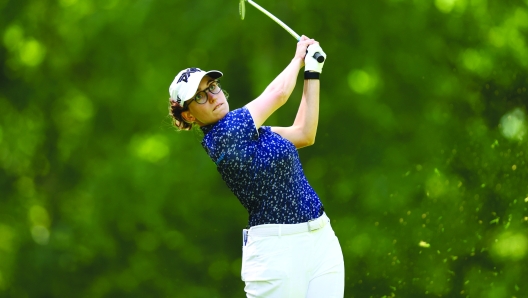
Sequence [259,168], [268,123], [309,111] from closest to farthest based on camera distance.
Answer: [259,168]
[309,111]
[268,123]

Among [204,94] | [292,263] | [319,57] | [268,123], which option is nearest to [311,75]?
[319,57]

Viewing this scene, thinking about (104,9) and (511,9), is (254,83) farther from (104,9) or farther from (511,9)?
(511,9)

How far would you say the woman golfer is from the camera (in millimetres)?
2600

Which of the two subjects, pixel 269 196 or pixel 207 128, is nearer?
pixel 269 196

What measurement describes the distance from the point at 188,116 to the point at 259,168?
1.13 feet

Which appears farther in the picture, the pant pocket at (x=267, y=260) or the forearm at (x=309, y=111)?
the forearm at (x=309, y=111)

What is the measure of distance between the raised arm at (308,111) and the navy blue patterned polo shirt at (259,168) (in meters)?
0.20

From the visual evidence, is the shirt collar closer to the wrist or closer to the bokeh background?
the wrist

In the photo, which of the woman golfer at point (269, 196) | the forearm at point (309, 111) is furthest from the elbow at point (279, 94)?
the forearm at point (309, 111)

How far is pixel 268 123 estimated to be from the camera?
531 centimetres

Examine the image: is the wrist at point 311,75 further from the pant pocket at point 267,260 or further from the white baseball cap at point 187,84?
the pant pocket at point 267,260

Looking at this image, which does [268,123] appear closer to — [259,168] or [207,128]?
[207,128]

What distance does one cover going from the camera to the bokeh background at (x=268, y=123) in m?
5.13

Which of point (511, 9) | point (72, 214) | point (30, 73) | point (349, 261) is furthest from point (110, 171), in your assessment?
point (511, 9)
